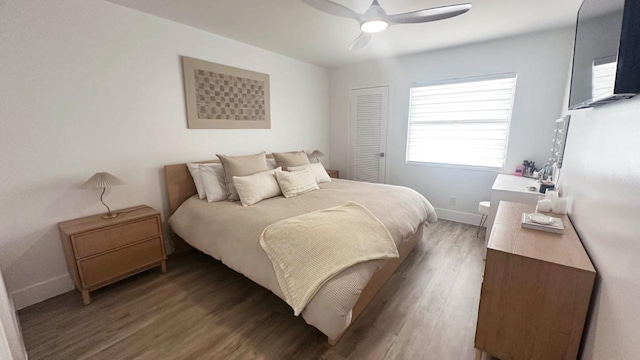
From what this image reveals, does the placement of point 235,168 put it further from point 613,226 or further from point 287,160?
point 613,226

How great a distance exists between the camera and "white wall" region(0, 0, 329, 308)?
6.04ft

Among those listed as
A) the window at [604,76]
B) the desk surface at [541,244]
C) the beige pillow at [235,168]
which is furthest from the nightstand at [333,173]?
the window at [604,76]

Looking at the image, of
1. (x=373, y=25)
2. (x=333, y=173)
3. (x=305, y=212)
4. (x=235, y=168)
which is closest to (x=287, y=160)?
(x=235, y=168)

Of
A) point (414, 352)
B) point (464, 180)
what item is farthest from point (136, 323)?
point (464, 180)

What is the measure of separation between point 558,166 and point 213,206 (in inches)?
130

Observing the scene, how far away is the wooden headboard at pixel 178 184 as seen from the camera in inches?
104

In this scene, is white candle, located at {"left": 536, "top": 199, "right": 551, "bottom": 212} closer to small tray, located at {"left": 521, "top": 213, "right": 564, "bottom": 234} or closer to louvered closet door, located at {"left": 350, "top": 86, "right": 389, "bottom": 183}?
small tray, located at {"left": 521, "top": 213, "right": 564, "bottom": 234}

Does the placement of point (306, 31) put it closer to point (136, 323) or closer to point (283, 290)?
point (283, 290)

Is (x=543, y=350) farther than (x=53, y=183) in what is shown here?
No

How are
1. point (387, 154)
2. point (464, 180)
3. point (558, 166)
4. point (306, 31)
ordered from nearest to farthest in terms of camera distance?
point (558, 166), point (306, 31), point (464, 180), point (387, 154)

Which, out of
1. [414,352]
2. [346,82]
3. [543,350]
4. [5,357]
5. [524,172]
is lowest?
[414,352]

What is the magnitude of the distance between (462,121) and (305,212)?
2.74 m

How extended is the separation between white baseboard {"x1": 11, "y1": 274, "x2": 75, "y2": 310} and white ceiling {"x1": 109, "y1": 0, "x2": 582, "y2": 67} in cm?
245

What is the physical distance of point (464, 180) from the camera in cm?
358
